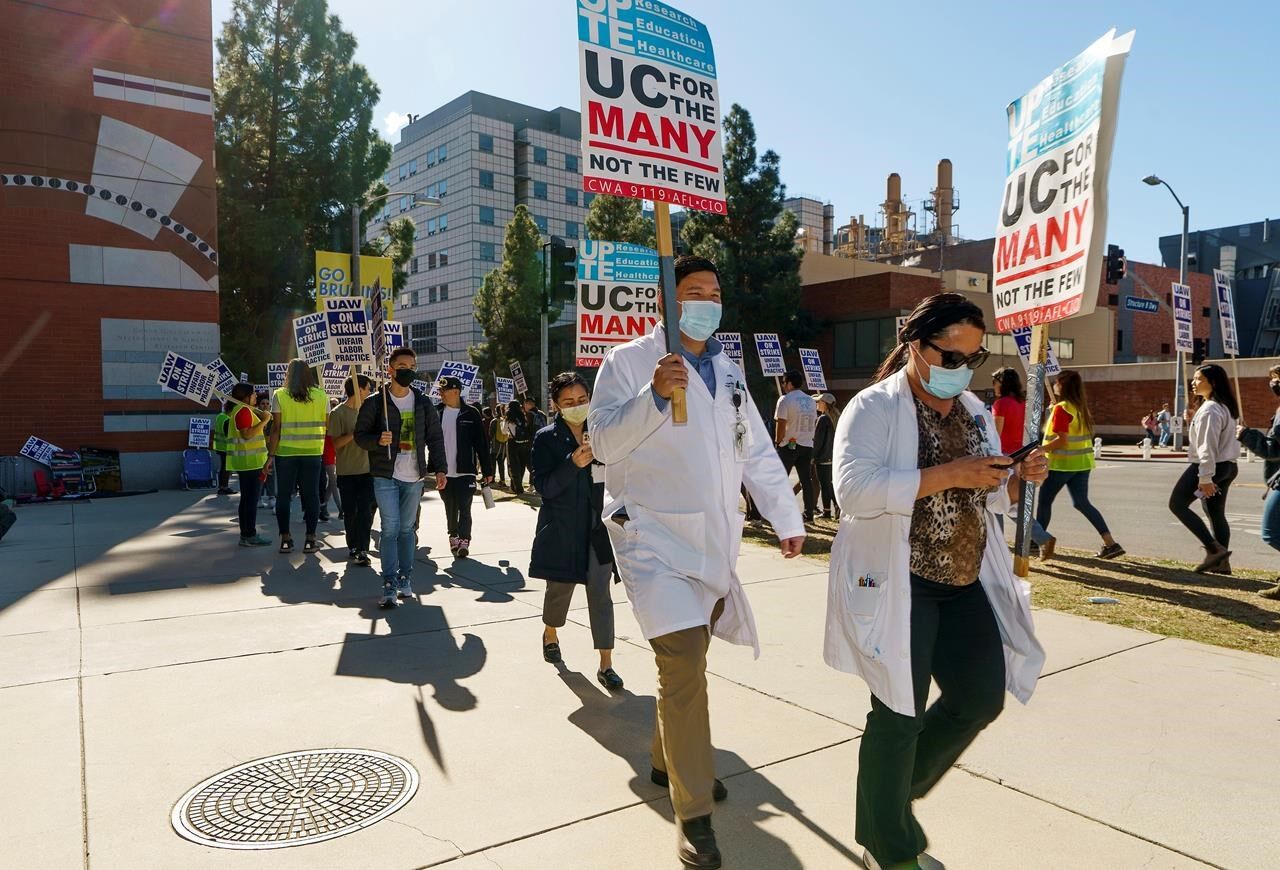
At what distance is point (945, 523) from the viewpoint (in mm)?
2805

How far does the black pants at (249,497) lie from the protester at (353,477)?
1.63m

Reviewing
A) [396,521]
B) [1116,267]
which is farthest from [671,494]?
[1116,267]

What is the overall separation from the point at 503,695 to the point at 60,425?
17.1 m

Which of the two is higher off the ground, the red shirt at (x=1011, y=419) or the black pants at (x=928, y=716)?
the red shirt at (x=1011, y=419)

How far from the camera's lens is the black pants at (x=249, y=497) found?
9.78m

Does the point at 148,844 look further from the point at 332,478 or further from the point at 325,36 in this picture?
the point at 325,36

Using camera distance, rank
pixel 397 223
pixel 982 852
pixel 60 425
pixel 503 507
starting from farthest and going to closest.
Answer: pixel 397 223
pixel 60 425
pixel 503 507
pixel 982 852

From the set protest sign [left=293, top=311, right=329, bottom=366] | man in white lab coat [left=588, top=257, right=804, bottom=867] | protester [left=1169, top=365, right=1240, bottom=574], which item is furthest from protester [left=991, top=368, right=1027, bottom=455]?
protest sign [left=293, top=311, right=329, bottom=366]

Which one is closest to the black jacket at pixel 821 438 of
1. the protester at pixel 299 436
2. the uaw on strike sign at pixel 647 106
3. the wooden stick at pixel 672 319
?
the protester at pixel 299 436

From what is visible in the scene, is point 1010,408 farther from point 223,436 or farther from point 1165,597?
point 223,436

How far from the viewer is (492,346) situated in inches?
1722

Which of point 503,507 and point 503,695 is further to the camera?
point 503,507

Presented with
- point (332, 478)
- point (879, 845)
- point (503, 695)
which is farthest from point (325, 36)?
point (879, 845)

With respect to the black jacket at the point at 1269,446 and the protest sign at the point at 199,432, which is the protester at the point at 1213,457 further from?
the protest sign at the point at 199,432
